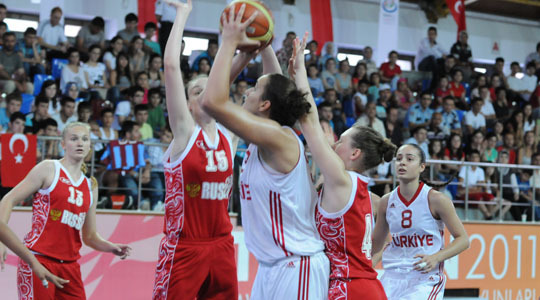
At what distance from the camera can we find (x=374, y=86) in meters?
11.3

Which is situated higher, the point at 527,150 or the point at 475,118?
the point at 475,118

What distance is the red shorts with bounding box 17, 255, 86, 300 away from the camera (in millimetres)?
4043

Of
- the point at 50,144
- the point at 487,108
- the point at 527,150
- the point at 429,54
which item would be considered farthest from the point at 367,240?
the point at 429,54

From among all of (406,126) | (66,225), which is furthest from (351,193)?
(406,126)

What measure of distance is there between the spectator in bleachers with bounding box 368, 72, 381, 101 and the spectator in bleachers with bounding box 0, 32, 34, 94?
550cm

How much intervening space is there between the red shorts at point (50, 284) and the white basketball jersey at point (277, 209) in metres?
1.75

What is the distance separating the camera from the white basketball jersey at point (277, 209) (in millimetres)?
2781

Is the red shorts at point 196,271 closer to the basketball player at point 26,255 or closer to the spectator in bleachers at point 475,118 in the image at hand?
the basketball player at point 26,255

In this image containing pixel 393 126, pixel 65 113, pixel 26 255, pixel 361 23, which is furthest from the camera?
pixel 361 23

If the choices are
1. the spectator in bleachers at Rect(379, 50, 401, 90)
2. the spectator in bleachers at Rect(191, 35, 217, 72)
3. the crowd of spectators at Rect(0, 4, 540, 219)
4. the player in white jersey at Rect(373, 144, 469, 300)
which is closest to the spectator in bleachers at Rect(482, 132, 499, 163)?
the crowd of spectators at Rect(0, 4, 540, 219)

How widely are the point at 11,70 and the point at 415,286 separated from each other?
6.47 m

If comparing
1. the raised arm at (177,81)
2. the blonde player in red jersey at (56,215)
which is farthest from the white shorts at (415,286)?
the blonde player in red jersey at (56,215)

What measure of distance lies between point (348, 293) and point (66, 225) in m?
2.07

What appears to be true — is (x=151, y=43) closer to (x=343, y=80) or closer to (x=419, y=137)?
(x=343, y=80)
